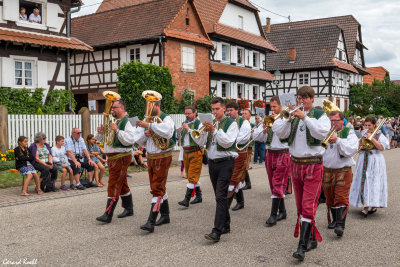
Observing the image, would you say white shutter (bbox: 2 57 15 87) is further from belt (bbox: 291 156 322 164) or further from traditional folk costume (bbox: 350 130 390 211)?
belt (bbox: 291 156 322 164)

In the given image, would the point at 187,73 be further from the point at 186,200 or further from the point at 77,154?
the point at 186,200

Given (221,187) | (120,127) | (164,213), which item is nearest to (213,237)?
(221,187)

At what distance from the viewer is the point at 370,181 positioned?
754 cm

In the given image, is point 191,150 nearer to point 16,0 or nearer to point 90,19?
point 16,0

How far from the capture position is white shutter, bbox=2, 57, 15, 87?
64.1ft

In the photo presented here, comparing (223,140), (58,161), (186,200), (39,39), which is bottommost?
(186,200)

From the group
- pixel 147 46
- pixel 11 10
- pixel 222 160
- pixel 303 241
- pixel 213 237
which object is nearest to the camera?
pixel 303 241

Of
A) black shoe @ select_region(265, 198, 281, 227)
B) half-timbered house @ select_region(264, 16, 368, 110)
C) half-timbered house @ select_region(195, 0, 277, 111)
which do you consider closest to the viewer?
black shoe @ select_region(265, 198, 281, 227)

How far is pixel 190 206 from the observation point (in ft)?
27.1

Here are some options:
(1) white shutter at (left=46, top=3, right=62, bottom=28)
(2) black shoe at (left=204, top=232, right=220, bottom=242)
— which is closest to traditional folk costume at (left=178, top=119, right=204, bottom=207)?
(2) black shoe at (left=204, top=232, right=220, bottom=242)

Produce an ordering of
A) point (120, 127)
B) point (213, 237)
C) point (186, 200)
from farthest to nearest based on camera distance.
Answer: point (186, 200)
point (120, 127)
point (213, 237)

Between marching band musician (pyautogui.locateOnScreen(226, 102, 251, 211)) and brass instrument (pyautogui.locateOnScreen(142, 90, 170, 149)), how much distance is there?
1.18m

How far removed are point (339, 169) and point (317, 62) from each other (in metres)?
36.6

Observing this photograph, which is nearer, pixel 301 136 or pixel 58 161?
pixel 301 136
